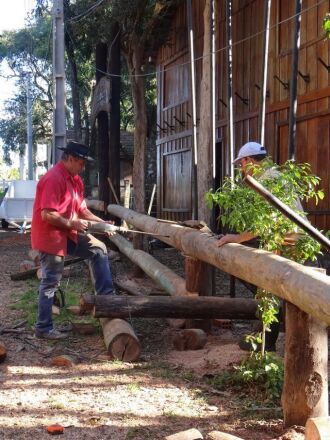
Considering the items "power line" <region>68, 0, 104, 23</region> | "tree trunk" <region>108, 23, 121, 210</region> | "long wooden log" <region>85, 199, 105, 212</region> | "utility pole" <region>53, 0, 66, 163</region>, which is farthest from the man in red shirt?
"power line" <region>68, 0, 104, 23</region>

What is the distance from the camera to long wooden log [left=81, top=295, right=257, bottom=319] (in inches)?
270

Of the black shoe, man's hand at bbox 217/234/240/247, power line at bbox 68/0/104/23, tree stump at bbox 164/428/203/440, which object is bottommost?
tree stump at bbox 164/428/203/440

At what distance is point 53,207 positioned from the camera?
7.24 metres

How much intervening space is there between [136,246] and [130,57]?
4.28 meters

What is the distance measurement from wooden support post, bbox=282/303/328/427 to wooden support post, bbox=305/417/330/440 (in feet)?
2.10

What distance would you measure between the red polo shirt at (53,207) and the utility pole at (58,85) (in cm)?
707

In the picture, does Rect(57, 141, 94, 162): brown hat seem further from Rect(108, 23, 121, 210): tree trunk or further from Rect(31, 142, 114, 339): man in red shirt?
Rect(108, 23, 121, 210): tree trunk

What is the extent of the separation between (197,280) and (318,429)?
3962 millimetres

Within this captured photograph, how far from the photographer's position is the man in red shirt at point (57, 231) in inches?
287

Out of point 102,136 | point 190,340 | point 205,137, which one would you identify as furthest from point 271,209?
point 102,136

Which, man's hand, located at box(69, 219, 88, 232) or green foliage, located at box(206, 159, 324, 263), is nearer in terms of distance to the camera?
green foliage, located at box(206, 159, 324, 263)

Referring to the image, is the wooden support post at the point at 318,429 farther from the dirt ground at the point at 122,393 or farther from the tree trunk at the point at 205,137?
the tree trunk at the point at 205,137

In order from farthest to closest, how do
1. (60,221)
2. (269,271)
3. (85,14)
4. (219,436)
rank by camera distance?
(85,14)
(60,221)
(269,271)
(219,436)

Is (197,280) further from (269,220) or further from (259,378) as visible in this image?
(269,220)
